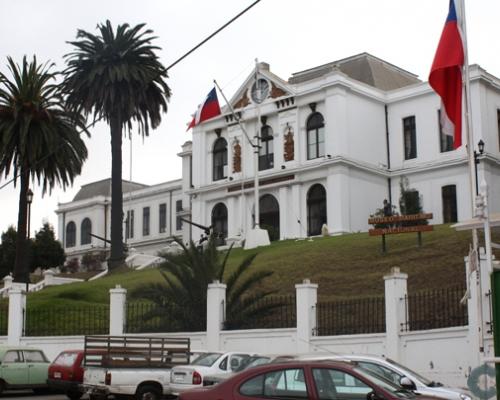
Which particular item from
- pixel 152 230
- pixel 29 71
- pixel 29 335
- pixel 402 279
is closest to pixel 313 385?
pixel 402 279

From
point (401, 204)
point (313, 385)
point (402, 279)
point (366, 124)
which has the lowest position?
point (313, 385)

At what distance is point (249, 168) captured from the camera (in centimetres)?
6041

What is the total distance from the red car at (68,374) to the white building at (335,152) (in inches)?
1268

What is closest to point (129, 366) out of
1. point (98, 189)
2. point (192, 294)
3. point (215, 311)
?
point (215, 311)

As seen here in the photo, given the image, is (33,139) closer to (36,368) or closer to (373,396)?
(36,368)

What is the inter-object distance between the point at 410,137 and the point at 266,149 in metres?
9.42

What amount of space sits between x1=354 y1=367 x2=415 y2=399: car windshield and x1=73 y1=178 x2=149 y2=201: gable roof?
262ft

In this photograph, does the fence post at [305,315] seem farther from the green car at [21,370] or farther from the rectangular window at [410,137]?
the rectangular window at [410,137]

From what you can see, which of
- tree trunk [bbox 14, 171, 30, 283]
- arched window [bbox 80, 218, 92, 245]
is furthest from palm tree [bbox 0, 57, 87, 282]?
arched window [bbox 80, 218, 92, 245]

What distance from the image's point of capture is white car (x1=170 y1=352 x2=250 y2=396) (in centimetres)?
1861

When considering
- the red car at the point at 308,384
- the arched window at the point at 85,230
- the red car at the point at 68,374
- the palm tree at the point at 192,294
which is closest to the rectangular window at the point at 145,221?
the arched window at the point at 85,230

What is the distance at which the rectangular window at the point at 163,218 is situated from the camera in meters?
82.9

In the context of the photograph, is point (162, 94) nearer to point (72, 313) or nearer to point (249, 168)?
point (249, 168)

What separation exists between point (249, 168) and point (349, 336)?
125 ft
